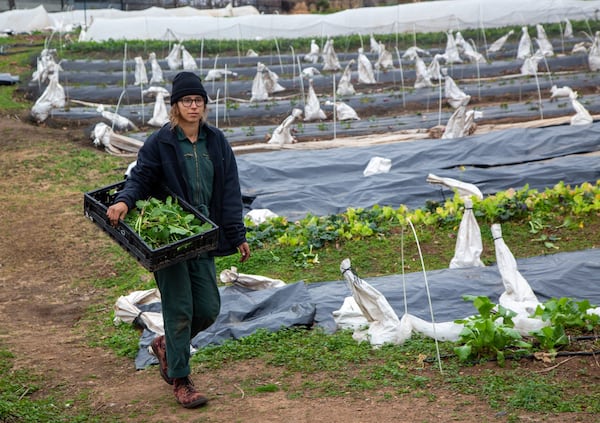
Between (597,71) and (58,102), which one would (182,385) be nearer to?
(58,102)

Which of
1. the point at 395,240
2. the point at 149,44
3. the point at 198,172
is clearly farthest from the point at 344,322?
the point at 149,44

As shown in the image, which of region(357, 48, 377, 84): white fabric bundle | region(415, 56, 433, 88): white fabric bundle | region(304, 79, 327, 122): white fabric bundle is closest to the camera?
region(304, 79, 327, 122): white fabric bundle

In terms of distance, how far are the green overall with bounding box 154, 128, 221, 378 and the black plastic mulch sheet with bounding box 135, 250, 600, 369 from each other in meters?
1.11

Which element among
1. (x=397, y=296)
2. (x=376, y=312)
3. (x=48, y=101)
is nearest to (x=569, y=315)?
(x=376, y=312)

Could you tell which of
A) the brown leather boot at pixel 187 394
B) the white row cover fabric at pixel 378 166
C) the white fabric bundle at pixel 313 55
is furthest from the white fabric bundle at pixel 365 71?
the brown leather boot at pixel 187 394

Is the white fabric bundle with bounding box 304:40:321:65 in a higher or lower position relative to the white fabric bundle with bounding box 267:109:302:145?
higher

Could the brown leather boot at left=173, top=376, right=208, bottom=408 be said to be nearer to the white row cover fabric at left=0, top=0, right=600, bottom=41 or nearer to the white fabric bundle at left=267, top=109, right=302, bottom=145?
the white fabric bundle at left=267, top=109, right=302, bottom=145

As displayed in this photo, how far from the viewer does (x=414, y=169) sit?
1033 cm

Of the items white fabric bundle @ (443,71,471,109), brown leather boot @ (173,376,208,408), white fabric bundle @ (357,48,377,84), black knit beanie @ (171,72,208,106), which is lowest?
brown leather boot @ (173,376,208,408)

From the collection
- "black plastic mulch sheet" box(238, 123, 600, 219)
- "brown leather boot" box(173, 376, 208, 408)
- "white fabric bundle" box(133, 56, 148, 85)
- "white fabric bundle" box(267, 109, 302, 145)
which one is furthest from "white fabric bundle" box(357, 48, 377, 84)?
"brown leather boot" box(173, 376, 208, 408)

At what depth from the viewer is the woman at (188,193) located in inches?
172

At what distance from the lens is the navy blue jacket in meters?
4.40

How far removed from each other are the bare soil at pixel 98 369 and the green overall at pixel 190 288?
1.18ft

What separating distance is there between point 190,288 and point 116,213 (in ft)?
1.77
